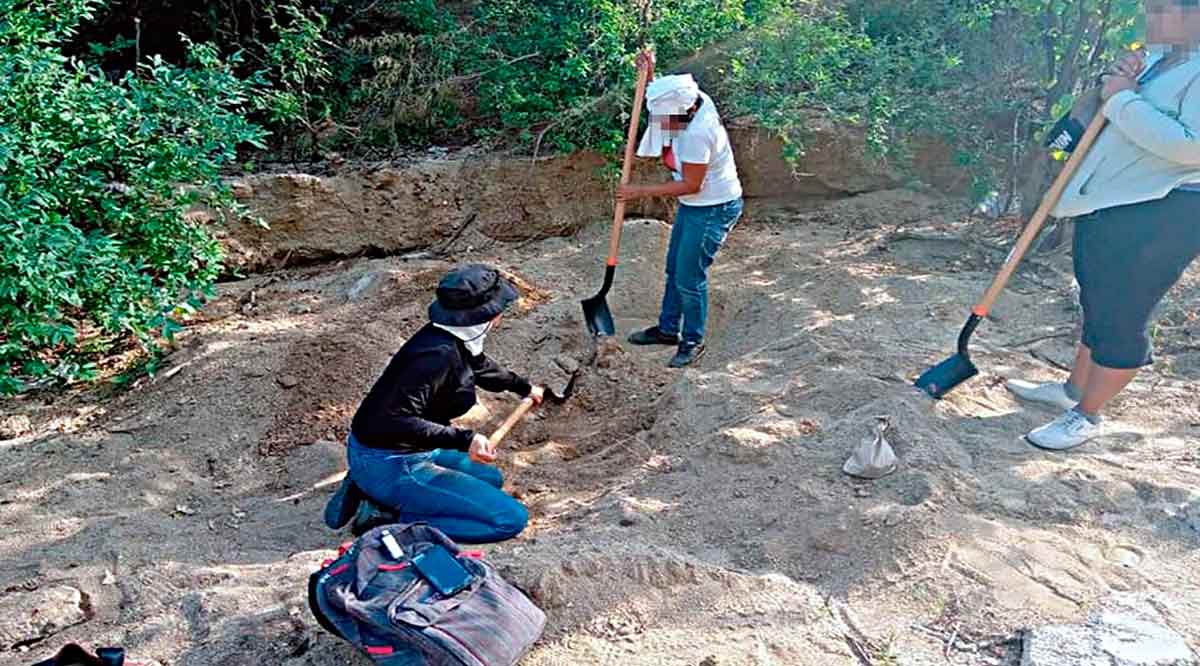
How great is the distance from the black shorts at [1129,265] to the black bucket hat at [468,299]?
7.09 ft

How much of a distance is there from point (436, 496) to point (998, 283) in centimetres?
233

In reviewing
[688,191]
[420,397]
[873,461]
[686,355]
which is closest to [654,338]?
[686,355]

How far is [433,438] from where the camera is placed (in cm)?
349

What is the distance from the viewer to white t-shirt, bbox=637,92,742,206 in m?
4.55

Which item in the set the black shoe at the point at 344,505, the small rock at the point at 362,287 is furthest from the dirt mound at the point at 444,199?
the black shoe at the point at 344,505

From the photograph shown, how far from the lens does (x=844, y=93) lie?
687 cm

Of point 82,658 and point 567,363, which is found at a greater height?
point 82,658

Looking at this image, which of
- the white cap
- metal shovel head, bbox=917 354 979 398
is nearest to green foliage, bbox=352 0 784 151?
the white cap

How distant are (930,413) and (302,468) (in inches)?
103

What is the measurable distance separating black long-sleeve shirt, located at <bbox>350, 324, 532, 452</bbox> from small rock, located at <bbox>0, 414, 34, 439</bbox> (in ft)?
6.50

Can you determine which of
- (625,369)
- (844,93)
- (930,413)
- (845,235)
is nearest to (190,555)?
(625,369)

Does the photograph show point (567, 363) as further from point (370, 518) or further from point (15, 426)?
point (15, 426)

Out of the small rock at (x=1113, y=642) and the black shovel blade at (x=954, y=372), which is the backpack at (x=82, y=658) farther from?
the black shovel blade at (x=954, y=372)

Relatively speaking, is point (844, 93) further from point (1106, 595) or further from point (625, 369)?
point (1106, 595)
